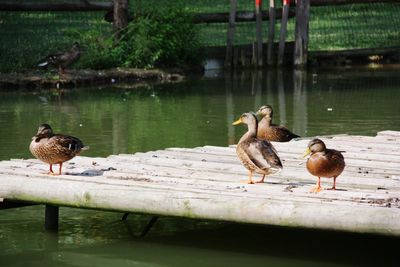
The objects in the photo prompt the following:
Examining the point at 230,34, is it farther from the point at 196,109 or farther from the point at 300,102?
the point at 196,109

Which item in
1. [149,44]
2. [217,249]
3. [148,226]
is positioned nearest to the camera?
[217,249]

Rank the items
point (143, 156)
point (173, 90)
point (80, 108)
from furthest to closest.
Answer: point (173, 90) → point (80, 108) → point (143, 156)

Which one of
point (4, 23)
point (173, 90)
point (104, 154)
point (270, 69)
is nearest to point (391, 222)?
point (104, 154)

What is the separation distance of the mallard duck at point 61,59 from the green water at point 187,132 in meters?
1.09

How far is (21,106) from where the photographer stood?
20.1 metres

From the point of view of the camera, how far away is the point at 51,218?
1089 centimetres

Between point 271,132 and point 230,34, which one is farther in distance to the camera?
point 230,34

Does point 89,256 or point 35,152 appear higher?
point 35,152

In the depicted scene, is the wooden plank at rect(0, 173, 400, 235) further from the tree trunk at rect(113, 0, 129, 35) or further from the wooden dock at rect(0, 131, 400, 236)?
the tree trunk at rect(113, 0, 129, 35)

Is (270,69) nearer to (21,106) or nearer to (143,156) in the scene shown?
(21,106)

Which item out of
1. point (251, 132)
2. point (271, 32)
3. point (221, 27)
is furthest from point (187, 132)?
point (221, 27)

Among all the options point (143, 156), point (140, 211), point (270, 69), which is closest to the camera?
point (140, 211)

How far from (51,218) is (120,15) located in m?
15.7

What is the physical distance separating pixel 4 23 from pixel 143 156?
18675 mm
